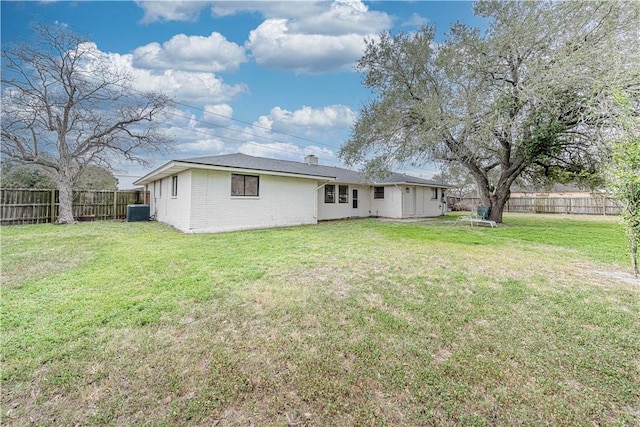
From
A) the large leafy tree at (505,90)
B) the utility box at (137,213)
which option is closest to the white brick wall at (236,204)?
the utility box at (137,213)

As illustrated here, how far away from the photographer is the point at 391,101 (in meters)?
13.1

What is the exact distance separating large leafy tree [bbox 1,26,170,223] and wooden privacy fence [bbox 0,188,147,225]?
78cm

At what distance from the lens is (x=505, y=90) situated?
10375 millimetres

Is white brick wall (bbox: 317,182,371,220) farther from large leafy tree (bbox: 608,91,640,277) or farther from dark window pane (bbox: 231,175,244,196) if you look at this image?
large leafy tree (bbox: 608,91,640,277)

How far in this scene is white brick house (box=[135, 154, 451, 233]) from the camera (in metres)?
10.0

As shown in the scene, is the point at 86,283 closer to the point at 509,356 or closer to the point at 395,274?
the point at 395,274

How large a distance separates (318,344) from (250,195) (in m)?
9.20

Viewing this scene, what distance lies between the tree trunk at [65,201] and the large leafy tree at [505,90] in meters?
13.4

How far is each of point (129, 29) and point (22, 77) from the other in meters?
5.32

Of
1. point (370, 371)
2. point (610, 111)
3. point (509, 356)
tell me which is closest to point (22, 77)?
point (370, 371)

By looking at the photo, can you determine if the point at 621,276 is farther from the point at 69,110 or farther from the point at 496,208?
the point at 69,110

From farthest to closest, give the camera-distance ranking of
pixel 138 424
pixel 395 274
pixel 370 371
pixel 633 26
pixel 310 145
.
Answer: pixel 310 145
pixel 633 26
pixel 395 274
pixel 370 371
pixel 138 424

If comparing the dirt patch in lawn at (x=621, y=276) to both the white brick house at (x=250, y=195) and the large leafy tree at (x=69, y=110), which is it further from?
the large leafy tree at (x=69, y=110)

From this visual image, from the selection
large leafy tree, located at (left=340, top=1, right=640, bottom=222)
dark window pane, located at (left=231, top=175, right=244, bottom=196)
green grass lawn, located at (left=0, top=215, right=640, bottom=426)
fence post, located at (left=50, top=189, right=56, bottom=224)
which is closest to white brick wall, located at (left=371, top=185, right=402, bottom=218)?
large leafy tree, located at (left=340, top=1, right=640, bottom=222)
